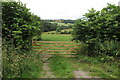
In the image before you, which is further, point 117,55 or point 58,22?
point 58,22

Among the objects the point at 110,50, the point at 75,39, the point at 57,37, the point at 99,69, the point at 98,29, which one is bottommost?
the point at 99,69

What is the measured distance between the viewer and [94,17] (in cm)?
790

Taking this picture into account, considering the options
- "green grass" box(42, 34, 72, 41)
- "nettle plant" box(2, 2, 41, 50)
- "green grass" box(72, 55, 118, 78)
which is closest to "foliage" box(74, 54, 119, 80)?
"green grass" box(72, 55, 118, 78)

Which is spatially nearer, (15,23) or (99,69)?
(99,69)

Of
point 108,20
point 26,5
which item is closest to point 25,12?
point 26,5

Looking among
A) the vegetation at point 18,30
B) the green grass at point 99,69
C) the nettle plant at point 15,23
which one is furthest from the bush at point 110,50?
the nettle plant at point 15,23

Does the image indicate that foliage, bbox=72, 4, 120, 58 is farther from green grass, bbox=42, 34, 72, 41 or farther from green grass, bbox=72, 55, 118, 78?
green grass, bbox=42, 34, 72, 41

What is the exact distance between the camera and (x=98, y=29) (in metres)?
7.62

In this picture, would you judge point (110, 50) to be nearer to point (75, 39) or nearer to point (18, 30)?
point (75, 39)

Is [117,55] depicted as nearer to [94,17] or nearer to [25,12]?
[94,17]

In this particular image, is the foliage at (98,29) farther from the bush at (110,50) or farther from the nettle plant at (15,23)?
the nettle plant at (15,23)

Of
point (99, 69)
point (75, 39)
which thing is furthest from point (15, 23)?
point (99, 69)

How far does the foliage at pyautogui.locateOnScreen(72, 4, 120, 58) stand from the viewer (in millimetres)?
7335

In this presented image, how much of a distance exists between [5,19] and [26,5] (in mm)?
1380
